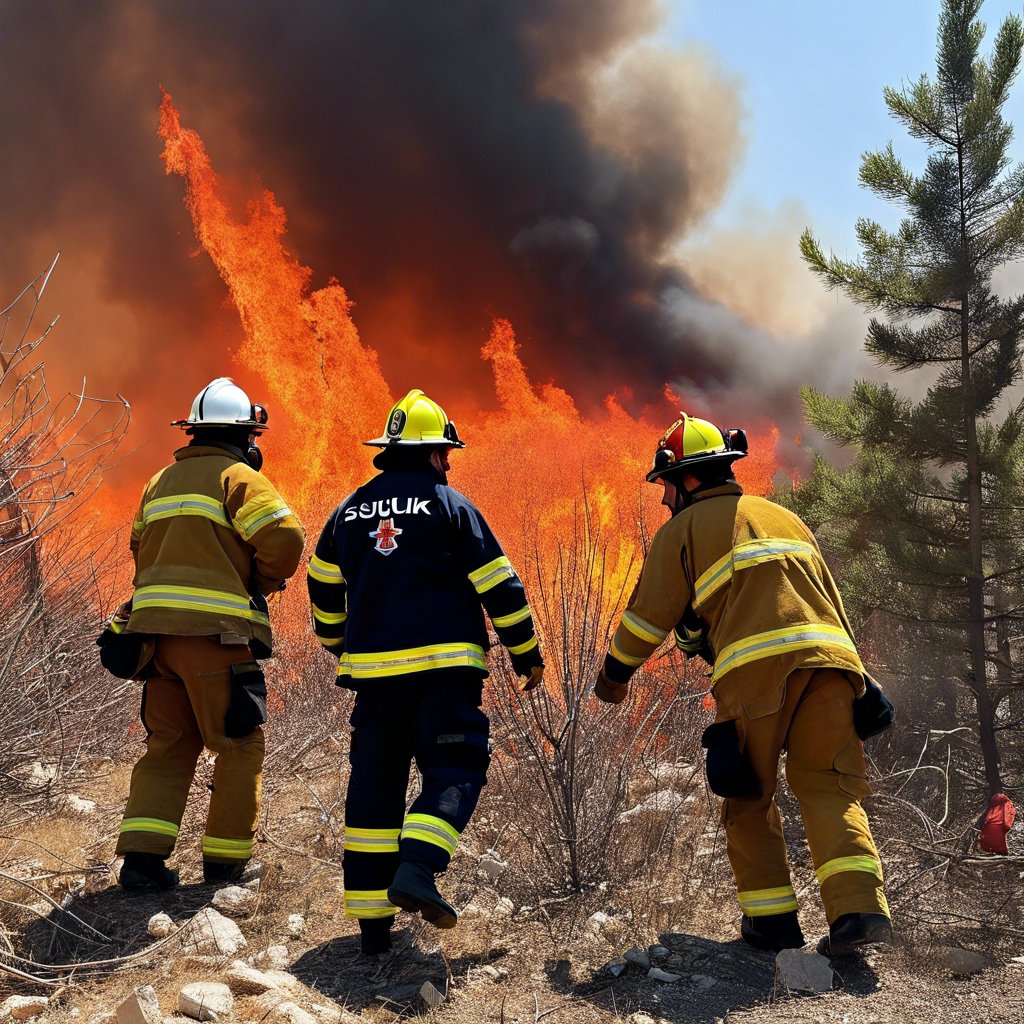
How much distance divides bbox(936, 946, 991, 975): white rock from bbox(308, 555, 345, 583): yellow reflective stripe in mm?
2523

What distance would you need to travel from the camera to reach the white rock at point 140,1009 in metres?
2.46

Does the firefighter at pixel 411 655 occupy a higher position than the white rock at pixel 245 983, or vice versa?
the firefighter at pixel 411 655

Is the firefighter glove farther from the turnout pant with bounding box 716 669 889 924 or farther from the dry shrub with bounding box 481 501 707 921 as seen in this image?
the turnout pant with bounding box 716 669 889 924

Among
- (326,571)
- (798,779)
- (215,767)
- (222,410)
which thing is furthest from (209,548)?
(798,779)

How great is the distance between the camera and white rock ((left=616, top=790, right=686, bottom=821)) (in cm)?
425

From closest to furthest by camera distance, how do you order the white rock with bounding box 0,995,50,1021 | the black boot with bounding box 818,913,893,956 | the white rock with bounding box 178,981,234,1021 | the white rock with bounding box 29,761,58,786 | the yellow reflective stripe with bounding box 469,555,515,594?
the white rock with bounding box 178,981,234,1021, the white rock with bounding box 0,995,50,1021, the black boot with bounding box 818,913,893,956, the yellow reflective stripe with bounding box 469,555,515,594, the white rock with bounding box 29,761,58,786

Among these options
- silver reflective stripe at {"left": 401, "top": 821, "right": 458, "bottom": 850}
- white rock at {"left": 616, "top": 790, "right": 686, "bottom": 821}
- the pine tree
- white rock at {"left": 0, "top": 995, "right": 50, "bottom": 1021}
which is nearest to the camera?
white rock at {"left": 0, "top": 995, "right": 50, "bottom": 1021}

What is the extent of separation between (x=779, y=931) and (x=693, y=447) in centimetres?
175

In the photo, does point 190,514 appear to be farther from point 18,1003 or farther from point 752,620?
point 752,620

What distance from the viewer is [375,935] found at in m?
3.26

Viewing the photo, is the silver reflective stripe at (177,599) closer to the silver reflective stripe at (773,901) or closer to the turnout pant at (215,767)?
the turnout pant at (215,767)

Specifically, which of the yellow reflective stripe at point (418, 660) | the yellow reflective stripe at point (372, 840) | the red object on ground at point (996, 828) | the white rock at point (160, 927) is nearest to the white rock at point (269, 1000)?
the yellow reflective stripe at point (372, 840)

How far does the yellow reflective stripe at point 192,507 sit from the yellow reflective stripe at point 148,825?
1.20 metres

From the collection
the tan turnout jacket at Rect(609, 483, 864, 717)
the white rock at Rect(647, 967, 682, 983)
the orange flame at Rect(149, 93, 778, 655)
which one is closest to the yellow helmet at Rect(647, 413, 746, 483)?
the tan turnout jacket at Rect(609, 483, 864, 717)
